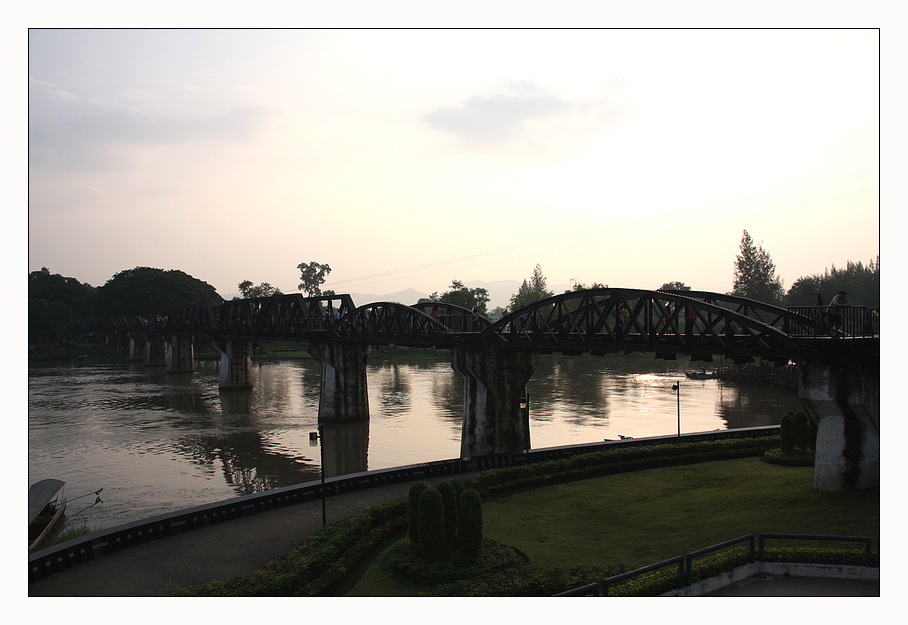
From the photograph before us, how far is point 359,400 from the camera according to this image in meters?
67.2

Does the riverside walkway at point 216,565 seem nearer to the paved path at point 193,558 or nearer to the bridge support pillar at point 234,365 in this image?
the paved path at point 193,558

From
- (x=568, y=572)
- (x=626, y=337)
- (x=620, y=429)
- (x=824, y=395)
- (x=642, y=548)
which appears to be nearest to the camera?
(x=568, y=572)

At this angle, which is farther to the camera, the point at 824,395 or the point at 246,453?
the point at 246,453

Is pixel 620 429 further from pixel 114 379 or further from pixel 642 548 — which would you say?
pixel 114 379

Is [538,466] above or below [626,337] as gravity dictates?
below

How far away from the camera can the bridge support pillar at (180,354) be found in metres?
126

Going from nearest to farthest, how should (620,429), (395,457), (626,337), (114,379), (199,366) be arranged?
(626,337)
(395,457)
(620,429)
(114,379)
(199,366)

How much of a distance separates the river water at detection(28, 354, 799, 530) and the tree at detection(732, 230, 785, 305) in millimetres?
73320

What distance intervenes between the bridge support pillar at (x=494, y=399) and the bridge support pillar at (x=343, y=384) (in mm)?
23292

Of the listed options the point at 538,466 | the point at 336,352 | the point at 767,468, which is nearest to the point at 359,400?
the point at 336,352

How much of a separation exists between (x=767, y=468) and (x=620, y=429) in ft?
86.7

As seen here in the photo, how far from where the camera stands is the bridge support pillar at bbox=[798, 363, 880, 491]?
26.0m

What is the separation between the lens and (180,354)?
12644cm

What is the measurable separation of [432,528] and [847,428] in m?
17.2
